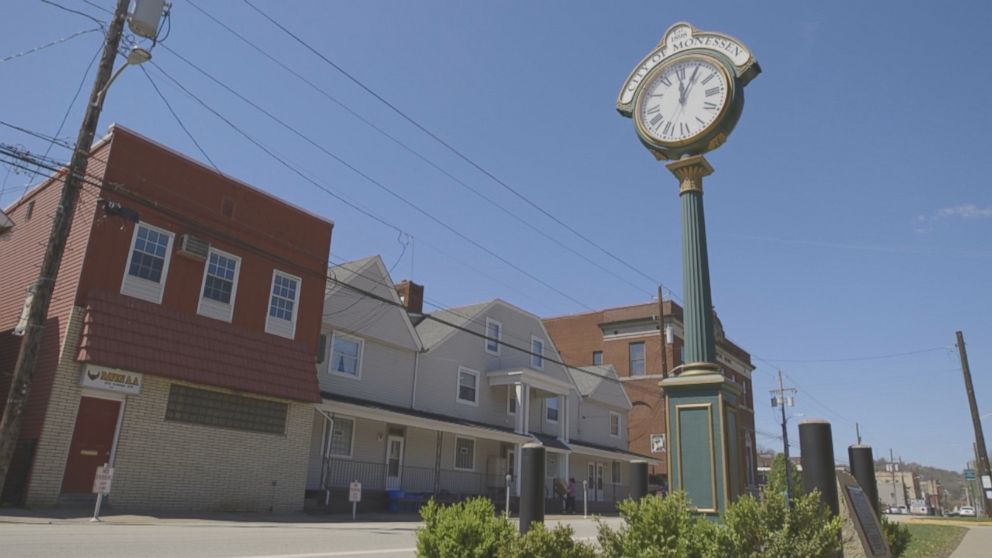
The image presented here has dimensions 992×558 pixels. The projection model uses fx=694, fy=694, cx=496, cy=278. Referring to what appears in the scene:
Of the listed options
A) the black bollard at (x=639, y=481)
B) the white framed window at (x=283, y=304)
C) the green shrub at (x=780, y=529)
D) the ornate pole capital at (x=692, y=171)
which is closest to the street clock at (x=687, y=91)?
the ornate pole capital at (x=692, y=171)

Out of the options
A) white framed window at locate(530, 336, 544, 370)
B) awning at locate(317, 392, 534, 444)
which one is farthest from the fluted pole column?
white framed window at locate(530, 336, 544, 370)

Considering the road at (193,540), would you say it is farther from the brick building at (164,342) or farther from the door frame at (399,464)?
the door frame at (399,464)

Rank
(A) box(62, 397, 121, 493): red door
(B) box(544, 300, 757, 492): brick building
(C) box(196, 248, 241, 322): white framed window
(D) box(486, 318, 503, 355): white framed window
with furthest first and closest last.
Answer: (B) box(544, 300, 757, 492): brick building, (D) box(486, 318, 503, 355): white framed window, (C) box(196, 248, 241, 322): white framed window, (A) box(62, 397, 121, 493): red door

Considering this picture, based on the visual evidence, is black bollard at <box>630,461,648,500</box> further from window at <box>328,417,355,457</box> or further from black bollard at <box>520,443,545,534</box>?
window at <box>328,417,355,457</box>

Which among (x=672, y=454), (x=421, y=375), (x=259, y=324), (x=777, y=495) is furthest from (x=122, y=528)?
(x=421, y=375)

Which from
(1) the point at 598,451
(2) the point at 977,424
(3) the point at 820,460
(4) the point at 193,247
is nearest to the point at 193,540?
(3) the point at 820,460

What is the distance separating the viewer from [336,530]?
14.9 meters

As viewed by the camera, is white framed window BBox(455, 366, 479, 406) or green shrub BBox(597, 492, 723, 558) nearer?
green shrub BBox(597, 492, 723, 558)

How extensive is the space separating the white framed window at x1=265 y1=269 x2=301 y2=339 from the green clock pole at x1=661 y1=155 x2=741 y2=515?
15506mm

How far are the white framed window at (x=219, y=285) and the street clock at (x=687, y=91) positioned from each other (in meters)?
13.9

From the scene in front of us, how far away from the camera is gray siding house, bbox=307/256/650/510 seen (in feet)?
78.5

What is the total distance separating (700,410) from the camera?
7266mm

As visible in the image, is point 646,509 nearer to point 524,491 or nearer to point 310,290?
point 524,491

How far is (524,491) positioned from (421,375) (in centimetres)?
2179
